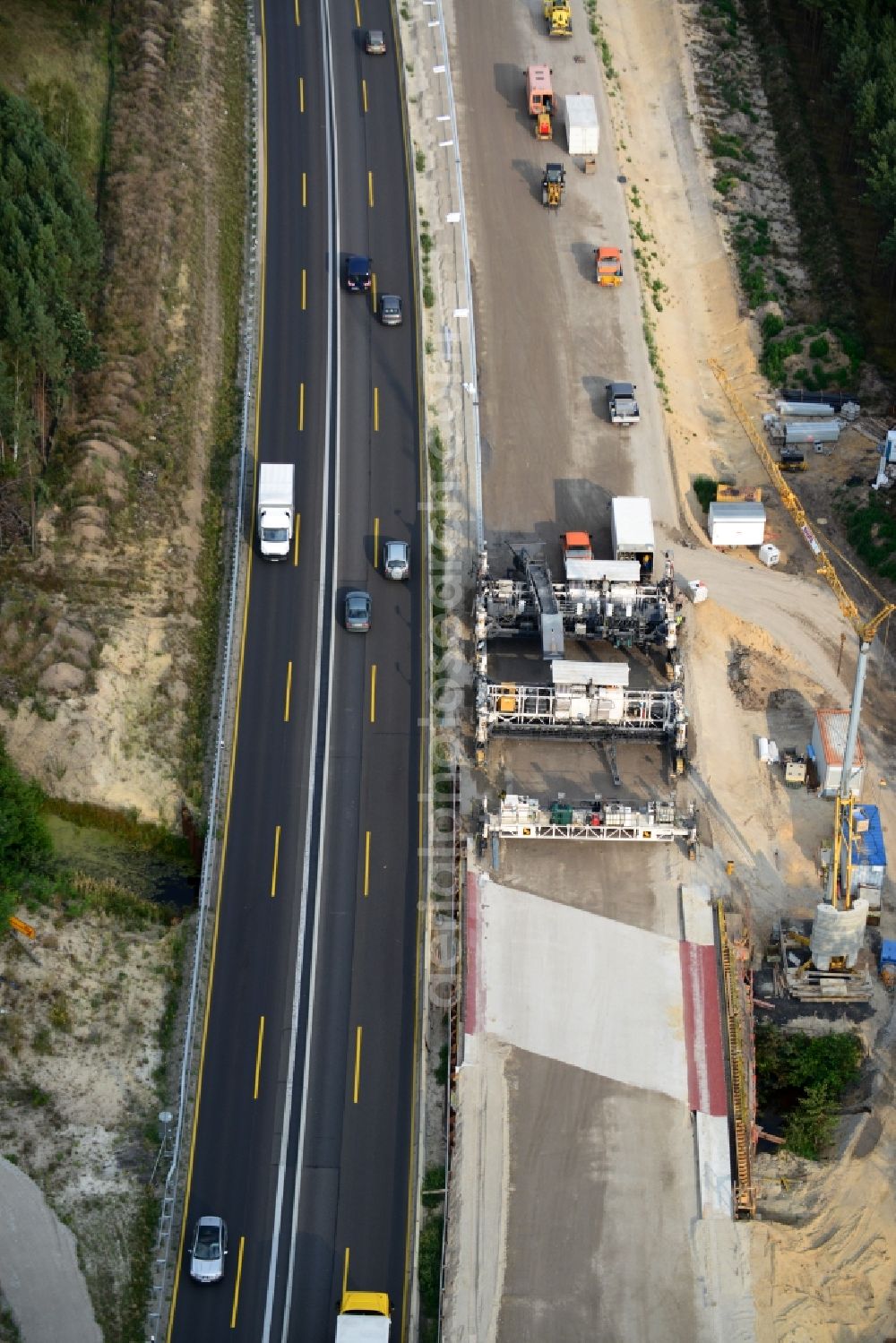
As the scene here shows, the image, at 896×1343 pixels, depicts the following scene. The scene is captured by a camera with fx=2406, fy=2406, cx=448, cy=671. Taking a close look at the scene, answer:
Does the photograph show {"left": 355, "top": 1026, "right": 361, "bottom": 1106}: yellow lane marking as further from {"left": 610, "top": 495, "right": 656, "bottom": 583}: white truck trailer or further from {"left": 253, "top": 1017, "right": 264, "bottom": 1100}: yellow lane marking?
{"left": 610, "top": 495, "right": 656, "bottom": 583}: white truck trailer

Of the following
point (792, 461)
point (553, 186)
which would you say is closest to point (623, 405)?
point (792, 461)

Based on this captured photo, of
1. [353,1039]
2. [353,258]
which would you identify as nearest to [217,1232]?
[353,1039]

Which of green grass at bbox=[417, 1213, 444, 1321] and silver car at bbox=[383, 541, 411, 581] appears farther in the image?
silver car at bbox=[383, 541, 411, 581]

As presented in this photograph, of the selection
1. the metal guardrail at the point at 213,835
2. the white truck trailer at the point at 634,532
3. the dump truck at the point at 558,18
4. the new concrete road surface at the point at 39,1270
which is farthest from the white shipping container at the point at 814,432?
the new concrete road surface at the point at 39,1270

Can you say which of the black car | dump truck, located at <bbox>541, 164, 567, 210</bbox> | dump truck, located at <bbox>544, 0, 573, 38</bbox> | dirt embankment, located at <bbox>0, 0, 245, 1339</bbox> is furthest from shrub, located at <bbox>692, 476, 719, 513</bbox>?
dump truck, located at <bbox>544, 0, 573, 38</bbox>

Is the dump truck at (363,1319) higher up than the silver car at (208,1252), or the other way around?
the silver car at (208,1252)

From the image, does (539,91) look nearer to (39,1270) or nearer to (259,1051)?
(259,1051)

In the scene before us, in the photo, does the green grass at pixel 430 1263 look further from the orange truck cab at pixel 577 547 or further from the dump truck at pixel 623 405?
the dump truck at pixel 623 405
